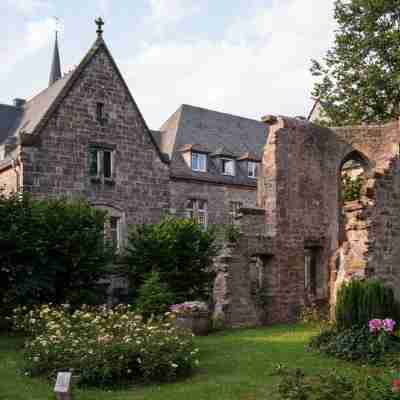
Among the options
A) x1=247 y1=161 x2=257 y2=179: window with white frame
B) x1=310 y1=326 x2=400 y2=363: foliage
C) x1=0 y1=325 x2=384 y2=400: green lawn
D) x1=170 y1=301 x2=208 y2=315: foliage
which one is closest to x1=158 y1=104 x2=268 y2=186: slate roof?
x1=247 y1=161 x2=257 y2=179: window with white frame

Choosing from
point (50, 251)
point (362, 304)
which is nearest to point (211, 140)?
point (50, 251)

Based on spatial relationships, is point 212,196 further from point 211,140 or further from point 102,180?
point 102,180

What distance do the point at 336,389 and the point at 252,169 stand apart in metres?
26.0

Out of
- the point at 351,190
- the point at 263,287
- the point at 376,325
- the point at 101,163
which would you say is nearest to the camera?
the point at 376,325

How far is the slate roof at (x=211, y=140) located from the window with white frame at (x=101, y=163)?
576 centimetres

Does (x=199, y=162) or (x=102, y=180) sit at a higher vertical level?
(x=199, y=162)

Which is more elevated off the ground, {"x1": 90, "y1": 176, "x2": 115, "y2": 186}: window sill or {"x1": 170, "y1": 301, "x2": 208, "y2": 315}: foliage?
{"x1": 90, "y1": 176, "x2": 115, "y2": 186}: window sill

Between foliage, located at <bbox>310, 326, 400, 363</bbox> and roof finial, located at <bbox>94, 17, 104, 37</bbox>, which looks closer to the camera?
foliage, located at <bbox>310, 326, 400, 363</bbox>

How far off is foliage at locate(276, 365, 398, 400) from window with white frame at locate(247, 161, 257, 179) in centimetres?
2476

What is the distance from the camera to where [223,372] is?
958 centimetres

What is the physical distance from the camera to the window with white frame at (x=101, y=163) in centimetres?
2206

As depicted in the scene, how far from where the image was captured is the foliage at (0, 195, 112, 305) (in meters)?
14.9

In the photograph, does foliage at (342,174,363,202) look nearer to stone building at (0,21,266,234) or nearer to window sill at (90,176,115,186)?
stone building at (0,21,266,234)

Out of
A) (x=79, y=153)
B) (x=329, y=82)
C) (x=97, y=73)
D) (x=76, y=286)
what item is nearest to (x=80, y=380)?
(x=76, y=286)
